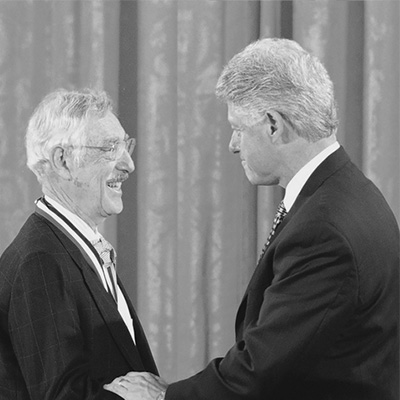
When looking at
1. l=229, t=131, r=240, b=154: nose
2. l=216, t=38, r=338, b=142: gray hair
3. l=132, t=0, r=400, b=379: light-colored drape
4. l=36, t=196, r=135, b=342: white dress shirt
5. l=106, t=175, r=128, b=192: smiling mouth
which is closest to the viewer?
l=216, t=38, r=338, b=142: gray hair

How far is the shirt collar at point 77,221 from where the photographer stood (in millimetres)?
1982

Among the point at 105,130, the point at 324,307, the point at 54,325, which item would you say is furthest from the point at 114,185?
the point at 324,307

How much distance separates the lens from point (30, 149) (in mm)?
2018

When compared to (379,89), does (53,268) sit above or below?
below

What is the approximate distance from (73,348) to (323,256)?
55cm

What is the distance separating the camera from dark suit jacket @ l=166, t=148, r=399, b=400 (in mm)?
1620

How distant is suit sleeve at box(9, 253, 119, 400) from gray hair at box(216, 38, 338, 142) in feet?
1.79

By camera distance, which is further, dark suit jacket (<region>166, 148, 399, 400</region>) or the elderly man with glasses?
the elderly man with glasses

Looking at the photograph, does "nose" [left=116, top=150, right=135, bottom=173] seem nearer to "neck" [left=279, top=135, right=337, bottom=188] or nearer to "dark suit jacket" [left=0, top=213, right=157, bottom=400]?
"dark suit jacket" [left=0, top=213, right=157, bottom=400]

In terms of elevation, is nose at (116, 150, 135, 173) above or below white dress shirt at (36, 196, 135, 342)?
above

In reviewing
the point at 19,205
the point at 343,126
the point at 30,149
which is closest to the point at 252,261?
the point at 343,126

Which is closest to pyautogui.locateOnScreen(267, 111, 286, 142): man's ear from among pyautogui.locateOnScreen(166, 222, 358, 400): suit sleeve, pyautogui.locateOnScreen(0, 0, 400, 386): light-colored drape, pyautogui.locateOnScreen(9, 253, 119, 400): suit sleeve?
pyautogui.locateOnScreen(166, 222, 358, 400): suit sleeve

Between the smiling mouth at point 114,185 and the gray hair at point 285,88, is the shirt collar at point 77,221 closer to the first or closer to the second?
the smiling mouth at point 114,185

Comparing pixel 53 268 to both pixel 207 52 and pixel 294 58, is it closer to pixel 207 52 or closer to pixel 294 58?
pixel 294 58
